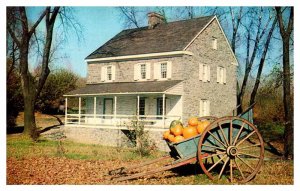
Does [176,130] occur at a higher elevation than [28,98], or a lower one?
lower

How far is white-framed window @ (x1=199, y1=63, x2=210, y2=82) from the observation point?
2356cm

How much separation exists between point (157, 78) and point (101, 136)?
5.33m

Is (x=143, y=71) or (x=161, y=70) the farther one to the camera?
(x=143, y=71)

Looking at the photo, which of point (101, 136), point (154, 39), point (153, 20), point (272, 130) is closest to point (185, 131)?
point (101, 136)

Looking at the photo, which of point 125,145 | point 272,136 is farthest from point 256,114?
point 125,145

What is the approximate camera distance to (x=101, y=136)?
2245cm

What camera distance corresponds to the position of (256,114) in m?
24.2

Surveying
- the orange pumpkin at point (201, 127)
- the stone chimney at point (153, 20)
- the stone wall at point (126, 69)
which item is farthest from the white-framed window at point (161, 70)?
the orange pumpkin at point (201, 127)

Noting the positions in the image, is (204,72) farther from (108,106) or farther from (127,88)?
(108,106)

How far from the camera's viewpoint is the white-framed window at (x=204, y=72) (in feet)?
77.3

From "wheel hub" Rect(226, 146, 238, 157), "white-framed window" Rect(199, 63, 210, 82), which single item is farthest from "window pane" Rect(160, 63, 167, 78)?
"wheel hub" Rect(226, 146, 238, 157)

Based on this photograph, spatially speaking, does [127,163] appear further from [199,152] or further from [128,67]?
[128,67]

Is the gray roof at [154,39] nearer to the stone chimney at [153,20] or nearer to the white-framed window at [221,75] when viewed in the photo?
the stone chimney at [153,20]

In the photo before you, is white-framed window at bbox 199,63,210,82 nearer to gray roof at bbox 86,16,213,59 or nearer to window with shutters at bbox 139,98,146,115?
gray roof at bbox 86,16,213,59
